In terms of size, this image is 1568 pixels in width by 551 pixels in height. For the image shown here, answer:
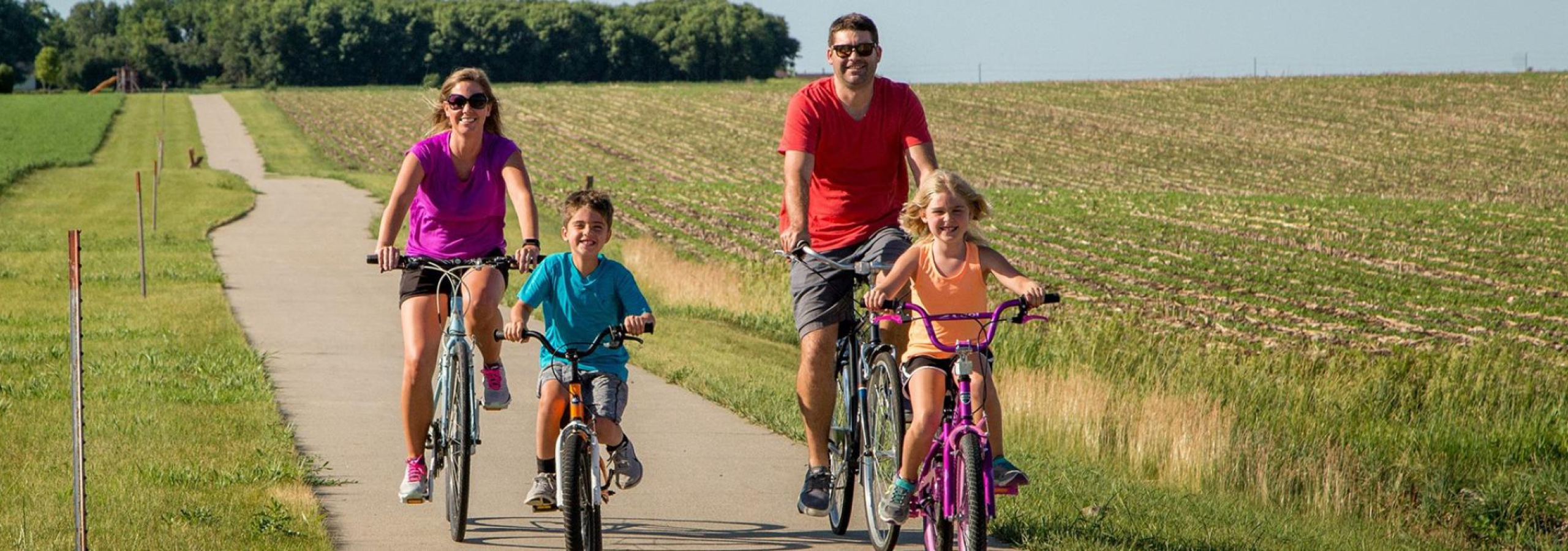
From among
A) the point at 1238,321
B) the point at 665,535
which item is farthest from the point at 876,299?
the point at 1238,321

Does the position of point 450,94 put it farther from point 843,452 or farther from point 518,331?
point 843,452

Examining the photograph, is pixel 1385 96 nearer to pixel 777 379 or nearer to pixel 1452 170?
pixel 1452 170

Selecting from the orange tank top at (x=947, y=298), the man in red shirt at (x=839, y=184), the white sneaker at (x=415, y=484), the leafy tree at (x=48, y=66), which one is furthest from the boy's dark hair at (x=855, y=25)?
the leafy tree at (x=48, y=66)

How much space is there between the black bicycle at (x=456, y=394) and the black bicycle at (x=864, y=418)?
49.3 inches

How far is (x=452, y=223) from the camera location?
661 centimetres

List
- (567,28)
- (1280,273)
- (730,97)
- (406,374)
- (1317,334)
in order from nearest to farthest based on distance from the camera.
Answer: (406,374) → (1317,334) → (1280,273) → (730,97) → (567,28)

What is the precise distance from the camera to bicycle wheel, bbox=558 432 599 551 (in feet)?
18.6

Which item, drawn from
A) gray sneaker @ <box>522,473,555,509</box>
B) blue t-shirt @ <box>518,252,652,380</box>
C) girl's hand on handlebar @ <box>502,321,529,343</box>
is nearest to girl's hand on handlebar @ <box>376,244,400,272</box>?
blue t-shirt @ <box>518,252,652,380</box>

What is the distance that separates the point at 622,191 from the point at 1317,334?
86.7ft

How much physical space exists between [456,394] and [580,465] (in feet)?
3.17

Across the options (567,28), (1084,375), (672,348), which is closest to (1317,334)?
(1084,375)

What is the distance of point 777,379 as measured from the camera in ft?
41.9

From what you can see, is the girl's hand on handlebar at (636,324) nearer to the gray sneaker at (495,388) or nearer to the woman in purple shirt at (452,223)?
the woman in purple shirt at (452,223)

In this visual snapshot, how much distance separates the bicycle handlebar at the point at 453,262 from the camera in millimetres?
6336
